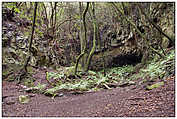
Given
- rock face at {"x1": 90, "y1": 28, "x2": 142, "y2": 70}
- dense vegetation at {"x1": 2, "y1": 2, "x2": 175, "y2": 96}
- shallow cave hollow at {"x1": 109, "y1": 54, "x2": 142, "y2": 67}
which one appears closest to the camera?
dense vegetation at {"x1": 2, "y1": 2, "x2": 175, "y2": 96}

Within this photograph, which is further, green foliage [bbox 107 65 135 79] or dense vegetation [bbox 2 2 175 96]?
green foliage [bbox 107 65 135 79]

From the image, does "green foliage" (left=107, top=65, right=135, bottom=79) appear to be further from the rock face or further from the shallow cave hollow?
the shallow cave hollow

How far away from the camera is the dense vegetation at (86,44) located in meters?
7.02

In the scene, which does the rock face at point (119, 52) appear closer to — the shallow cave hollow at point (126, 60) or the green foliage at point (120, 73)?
the shallow cave hollow at point (126, 60)

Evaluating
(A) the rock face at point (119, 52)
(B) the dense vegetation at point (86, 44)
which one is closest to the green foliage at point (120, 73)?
(B) the dense vegetation at point (86, 44)

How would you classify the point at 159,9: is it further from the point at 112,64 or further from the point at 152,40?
→ the point at 112,64

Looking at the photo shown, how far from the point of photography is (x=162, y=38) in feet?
30.4

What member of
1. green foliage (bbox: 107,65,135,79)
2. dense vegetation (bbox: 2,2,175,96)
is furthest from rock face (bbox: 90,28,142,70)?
green foliage (bbox: 107,65,135,79)

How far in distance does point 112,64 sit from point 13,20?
7.71m

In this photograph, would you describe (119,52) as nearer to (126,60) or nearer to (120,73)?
(126,60)

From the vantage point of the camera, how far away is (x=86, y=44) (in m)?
8.51

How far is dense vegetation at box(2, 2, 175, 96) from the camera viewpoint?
7021 mm

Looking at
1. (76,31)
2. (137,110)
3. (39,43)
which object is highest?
(76,31)

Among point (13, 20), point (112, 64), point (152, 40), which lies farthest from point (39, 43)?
point (152, 40)
